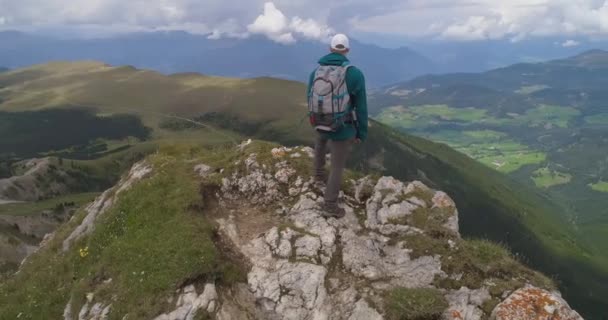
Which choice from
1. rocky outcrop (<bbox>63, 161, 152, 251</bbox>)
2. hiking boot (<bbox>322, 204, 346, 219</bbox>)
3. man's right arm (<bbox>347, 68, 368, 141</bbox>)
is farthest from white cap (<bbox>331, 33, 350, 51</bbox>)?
rocky outcrop (<bbox>63, 161, 152, 251</bbox>)

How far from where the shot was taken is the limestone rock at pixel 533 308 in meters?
12.9

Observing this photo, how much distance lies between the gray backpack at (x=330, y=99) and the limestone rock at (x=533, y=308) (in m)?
8.29

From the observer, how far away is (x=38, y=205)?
558ft

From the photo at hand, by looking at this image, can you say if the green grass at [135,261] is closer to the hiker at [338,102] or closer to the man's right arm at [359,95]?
the hiker at [338,102]

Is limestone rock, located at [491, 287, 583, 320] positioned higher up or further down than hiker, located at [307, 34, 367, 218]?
further down

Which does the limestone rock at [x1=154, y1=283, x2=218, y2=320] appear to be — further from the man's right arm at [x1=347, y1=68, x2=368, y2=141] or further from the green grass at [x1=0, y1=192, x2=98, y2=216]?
the green grass at [x1=0, y1=192, x2=98, y2=216]

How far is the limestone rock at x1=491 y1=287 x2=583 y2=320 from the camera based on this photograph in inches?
510

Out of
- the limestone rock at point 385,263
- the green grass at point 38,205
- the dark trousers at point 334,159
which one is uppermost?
the dark trousers at point 334,159

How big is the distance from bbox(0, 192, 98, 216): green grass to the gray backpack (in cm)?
16060

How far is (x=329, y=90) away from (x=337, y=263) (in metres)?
6.46

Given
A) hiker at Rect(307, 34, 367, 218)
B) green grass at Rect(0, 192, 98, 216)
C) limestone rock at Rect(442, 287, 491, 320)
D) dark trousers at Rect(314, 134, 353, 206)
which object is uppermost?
hiker at Rect(307, 34, 367, 218)

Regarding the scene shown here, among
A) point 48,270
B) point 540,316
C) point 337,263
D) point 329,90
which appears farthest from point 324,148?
point 48,270

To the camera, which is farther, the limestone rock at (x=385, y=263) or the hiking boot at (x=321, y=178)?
the hiking boot at (x=321, y=178)

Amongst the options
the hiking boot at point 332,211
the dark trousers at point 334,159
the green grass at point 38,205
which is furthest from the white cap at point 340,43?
the green grass at point 38,205
